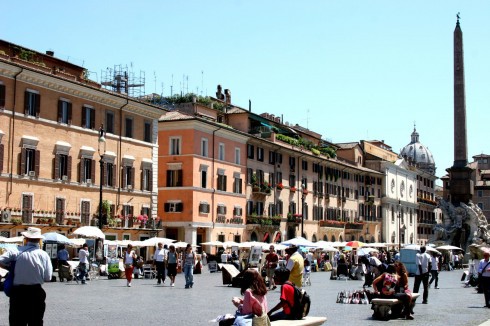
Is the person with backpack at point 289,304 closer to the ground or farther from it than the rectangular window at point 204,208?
closer to the ground

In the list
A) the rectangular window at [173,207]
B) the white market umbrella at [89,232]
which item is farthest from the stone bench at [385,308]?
the rectangular window at [173,207]

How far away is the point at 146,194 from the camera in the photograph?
1829 inches

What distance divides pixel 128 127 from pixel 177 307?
27.6 m

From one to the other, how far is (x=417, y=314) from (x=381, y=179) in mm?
71708

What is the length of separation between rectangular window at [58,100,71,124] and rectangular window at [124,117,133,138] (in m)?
4.99

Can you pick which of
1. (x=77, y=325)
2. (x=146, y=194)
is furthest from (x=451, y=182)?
(x=77, y=325)

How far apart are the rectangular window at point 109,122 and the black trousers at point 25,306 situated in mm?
33596

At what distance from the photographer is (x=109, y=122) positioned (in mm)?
43625

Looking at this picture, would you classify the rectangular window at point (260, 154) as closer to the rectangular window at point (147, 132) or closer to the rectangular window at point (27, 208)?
the rectangular window at point (147, 132)

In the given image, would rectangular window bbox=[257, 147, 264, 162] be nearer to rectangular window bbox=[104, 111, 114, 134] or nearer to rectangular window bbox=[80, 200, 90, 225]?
rectangular window bbox=[104, 111, 114, 134]

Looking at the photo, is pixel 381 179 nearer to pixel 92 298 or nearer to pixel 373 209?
pixel 373 209

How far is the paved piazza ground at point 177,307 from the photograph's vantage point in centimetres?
1567

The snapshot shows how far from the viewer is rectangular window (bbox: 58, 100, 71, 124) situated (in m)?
39.8

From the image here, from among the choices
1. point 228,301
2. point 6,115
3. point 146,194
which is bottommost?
point 228,301
